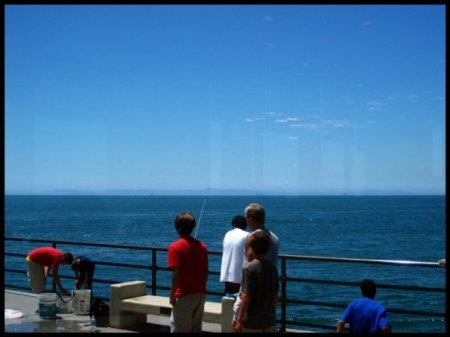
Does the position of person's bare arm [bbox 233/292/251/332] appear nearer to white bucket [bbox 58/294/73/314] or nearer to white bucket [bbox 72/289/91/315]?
white bucket [bbox 72/289/91/315]

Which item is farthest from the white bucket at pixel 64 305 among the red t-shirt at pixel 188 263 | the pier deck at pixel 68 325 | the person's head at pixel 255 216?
the person's head at pixel 255 216

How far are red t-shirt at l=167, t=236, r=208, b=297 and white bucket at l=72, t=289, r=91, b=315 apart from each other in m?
2.76

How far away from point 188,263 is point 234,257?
93 cm

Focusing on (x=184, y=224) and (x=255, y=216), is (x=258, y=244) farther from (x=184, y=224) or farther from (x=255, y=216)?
(x=184, y=224)

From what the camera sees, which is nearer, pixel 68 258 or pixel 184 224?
pixel 184 224

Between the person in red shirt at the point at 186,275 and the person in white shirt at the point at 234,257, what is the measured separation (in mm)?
683

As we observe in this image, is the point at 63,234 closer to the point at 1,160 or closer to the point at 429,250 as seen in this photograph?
the point at 429,250

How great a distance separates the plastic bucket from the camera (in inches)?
310

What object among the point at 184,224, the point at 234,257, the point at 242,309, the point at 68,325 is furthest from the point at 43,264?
the point at 242,309

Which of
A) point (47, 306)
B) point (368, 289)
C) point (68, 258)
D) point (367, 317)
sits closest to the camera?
point (367, 317)

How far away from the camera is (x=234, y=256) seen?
656 centimetres

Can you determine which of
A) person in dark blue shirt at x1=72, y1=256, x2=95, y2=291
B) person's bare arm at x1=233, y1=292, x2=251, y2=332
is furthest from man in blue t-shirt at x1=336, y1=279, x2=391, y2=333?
person in dark blue shirt at x1=72, y1=256, x2=95, y2=291

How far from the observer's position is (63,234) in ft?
247

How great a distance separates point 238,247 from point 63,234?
237ft
